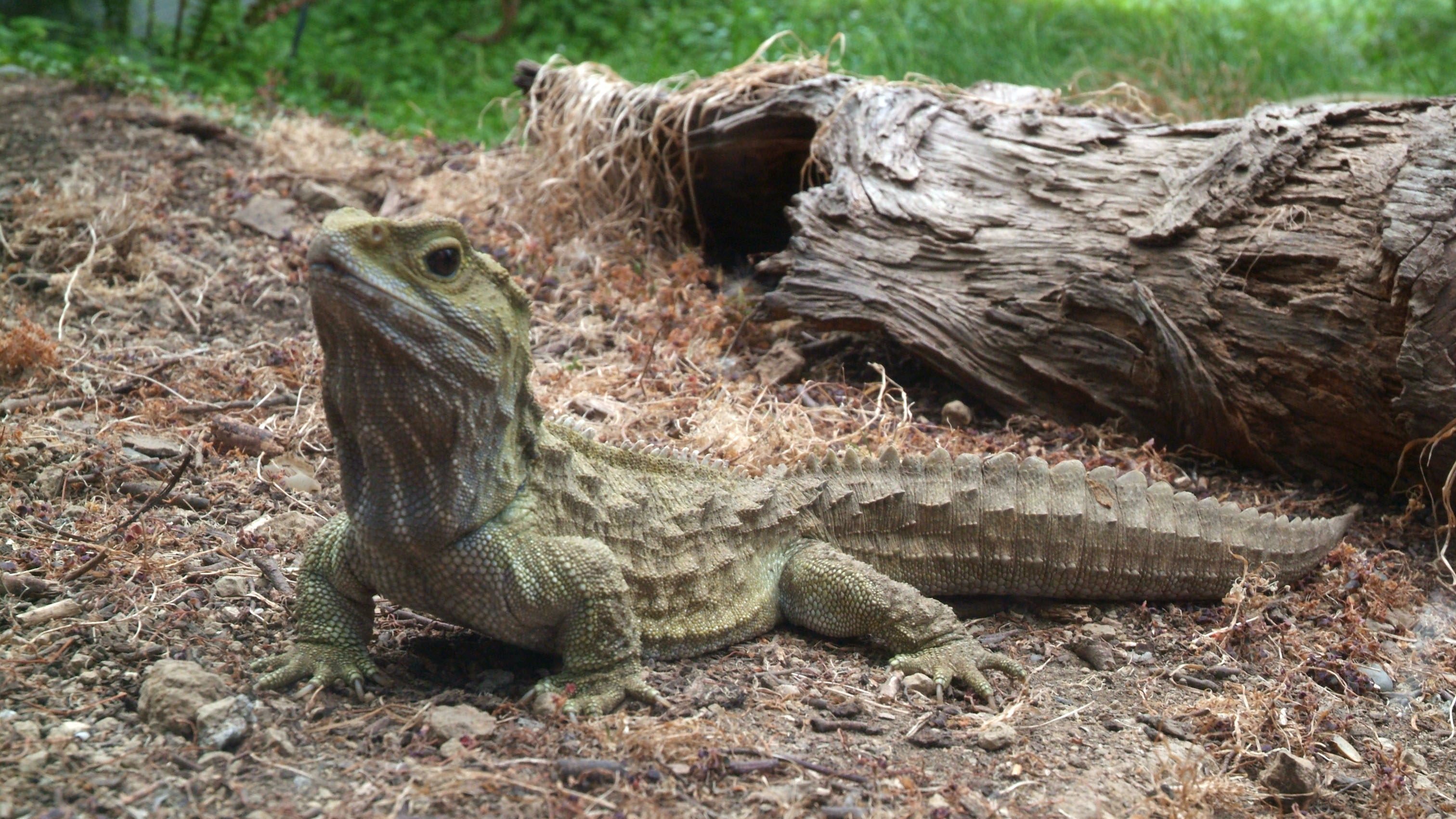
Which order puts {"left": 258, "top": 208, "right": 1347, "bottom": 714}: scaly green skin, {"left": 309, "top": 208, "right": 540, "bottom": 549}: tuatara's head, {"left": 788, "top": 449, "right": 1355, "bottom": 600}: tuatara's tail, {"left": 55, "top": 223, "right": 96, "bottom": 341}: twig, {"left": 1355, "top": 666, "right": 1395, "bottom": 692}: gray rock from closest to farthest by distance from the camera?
{"left": 309, "top": 208, "right": 540, "bottom": 549}: tuatara's head < {"left": 258, "top": 208, "right": 1347, "bottom": 714}: scaly green skin < {"left": 1355, "top": 666, "right": 1395, "bottom": 692}: gray rock < {"left": 788, "top": 449, "right": 1355, "bottom": 600}: tuatara's tail < {"left": 55, "top": 223, "right": 96, "bottom": 341}: twig

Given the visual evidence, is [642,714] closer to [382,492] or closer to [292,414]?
[382,492]

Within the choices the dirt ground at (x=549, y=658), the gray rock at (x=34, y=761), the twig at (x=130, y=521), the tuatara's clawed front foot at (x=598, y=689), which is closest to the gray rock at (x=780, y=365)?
the dirt ground at (x=549, y=658)

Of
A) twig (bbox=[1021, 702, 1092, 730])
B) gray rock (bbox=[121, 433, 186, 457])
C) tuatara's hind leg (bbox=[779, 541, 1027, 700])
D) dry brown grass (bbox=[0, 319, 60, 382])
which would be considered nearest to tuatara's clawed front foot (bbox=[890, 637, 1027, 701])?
tuatara's hind leg (bbox=[779, 541, 1027, 700])

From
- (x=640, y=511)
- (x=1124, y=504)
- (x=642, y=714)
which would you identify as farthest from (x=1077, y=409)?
(x=642, y=714)

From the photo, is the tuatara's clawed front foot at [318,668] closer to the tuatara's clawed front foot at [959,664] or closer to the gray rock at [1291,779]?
the tuatara's clawed front foot at [959,664]

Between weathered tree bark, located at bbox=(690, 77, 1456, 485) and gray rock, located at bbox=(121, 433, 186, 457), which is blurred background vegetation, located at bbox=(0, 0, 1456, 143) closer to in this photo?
weathered tree bark, located at bbox=(690, 77, 1456, 485)

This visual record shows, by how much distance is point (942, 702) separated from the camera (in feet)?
13.6

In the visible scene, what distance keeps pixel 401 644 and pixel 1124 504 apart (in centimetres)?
301

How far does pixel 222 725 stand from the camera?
10.6ft

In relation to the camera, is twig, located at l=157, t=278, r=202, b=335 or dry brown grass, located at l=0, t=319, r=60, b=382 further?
twig, located at l=157, t=278, r=202, b=335

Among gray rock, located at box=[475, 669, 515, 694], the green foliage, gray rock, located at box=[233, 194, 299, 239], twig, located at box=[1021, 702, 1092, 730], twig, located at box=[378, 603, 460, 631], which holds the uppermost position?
the green foliage

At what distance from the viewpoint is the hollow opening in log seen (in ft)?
24.8

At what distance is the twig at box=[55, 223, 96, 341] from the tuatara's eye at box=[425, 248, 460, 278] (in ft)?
12.6

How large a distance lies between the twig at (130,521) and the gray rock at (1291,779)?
4004 millimetres
